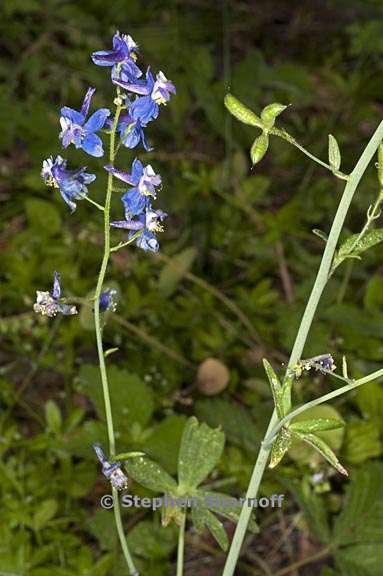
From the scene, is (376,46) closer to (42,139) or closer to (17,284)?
(42,139)

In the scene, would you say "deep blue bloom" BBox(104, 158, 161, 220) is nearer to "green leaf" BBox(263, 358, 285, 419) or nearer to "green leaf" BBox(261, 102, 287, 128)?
"green leaf" BBox(261, 102, 287, 128)

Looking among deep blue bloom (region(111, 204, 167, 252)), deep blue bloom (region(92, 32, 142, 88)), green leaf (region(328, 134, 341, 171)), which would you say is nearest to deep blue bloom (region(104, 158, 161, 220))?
deep blue bloom (region(111, 204, 167, 252))

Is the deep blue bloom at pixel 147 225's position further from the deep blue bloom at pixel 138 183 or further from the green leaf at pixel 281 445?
the green leaf at pixel 281 445

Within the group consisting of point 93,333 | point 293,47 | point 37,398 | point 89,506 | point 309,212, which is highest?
point 293,47

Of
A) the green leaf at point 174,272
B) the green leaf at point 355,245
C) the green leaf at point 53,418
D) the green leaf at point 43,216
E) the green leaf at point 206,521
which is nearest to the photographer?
the green leaf at point 355,245

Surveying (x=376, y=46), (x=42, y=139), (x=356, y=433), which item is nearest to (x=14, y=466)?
(x=356, y=433)

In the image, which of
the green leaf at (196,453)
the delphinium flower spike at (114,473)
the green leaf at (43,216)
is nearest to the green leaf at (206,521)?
the green leaf at (196,453)
